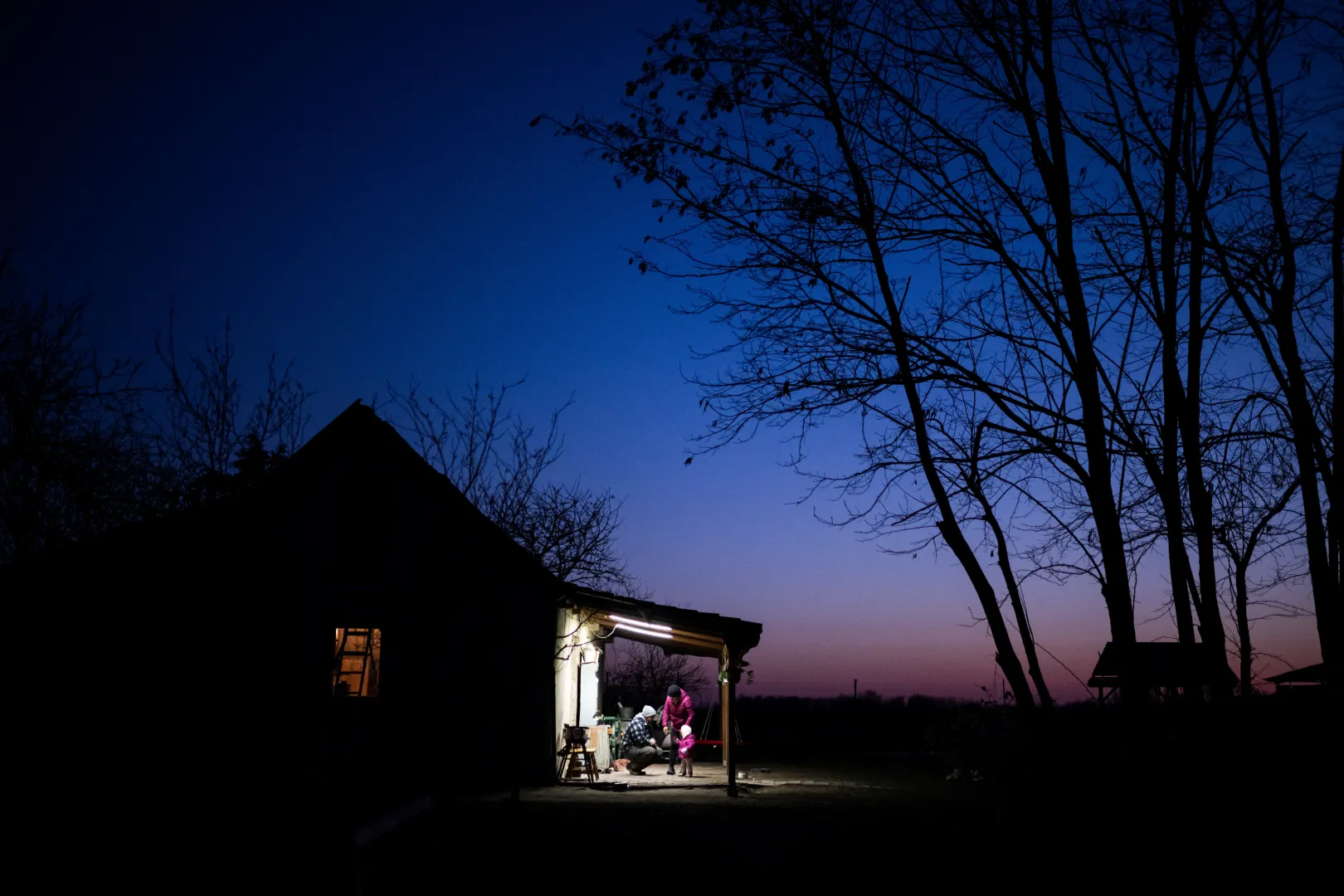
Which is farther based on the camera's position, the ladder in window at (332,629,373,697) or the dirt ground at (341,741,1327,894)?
the ladder in window at (332,629,373,697)

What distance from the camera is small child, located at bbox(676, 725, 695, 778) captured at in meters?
20.2

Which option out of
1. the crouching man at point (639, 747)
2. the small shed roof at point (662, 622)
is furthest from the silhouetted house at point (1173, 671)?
the crouching man at point (639, 747)

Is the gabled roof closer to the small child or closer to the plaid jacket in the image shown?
the plaid jacket

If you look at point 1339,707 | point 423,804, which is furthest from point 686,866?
point 1339,707

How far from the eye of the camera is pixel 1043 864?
699cm

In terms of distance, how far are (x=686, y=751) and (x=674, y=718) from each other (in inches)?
44.4

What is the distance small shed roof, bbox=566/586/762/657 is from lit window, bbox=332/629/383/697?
3942 millimetres

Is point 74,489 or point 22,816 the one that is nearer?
point 74,489

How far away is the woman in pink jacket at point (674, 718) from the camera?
68.8ft

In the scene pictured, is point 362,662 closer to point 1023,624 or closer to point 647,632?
point 647,632

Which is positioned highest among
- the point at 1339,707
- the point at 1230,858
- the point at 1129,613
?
the point at 1129,613

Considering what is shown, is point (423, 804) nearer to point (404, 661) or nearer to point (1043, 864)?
point (1043, 864)

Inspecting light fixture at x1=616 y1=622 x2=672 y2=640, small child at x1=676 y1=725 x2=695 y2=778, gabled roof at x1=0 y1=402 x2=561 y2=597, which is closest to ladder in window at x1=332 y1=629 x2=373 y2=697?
gabled roof at x1=0 y1=402 x2=561 y2=597

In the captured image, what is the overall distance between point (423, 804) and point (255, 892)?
1723 mm
